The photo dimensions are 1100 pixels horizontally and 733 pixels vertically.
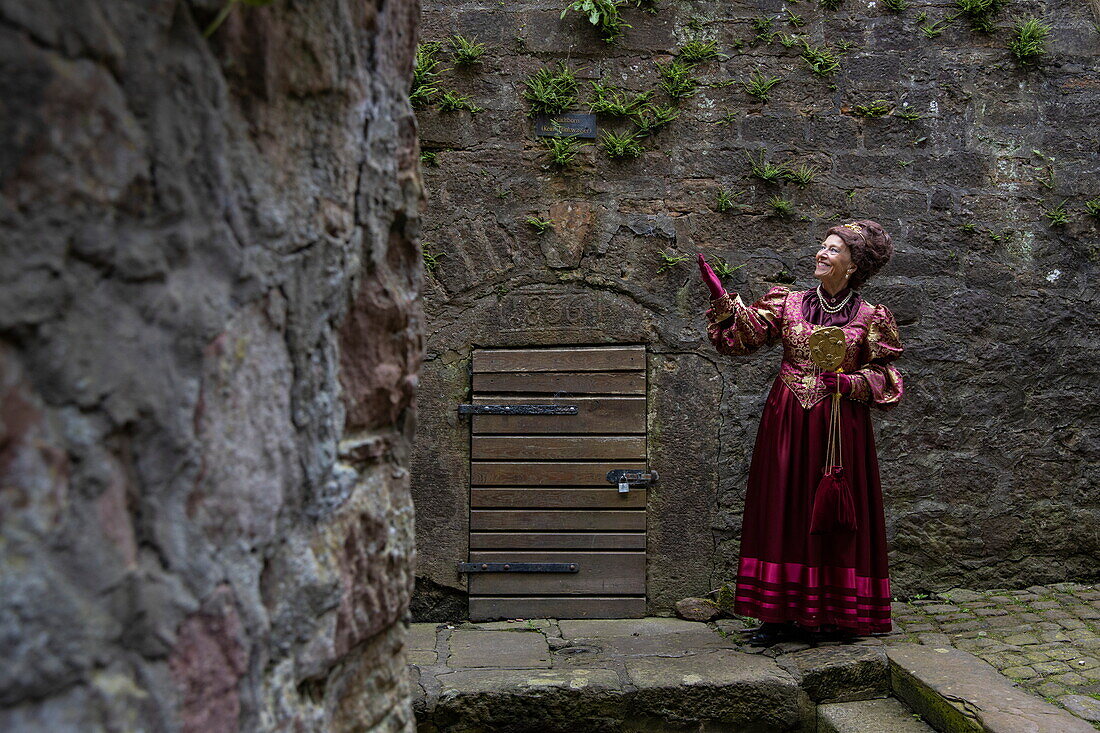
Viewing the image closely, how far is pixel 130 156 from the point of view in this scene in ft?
2.56

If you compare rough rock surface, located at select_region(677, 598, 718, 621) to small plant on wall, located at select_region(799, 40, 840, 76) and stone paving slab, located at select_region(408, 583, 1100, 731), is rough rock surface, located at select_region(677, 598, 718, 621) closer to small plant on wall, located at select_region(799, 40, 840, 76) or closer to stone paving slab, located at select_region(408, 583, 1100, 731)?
stone paving slab, located at select_region(408, 583, 1100, 731)

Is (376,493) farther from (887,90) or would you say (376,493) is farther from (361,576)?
(887,90)

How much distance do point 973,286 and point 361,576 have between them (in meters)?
4.29

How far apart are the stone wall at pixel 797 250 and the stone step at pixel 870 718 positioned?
1.17 m

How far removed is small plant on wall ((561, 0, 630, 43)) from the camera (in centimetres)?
456

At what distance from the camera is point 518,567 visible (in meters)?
4.55

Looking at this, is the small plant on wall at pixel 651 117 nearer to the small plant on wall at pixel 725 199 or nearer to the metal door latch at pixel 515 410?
the small plant on wall at pixel 725 199

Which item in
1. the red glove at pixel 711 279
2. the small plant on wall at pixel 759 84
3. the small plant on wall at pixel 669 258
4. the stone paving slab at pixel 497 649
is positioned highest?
the small plant on wall at pixel 759 84

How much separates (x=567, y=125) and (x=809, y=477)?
2043mm

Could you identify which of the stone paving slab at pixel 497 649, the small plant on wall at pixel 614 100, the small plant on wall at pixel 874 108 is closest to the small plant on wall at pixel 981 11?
the small plant on wall at pixel 874 108

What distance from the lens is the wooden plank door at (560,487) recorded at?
457 centimetres

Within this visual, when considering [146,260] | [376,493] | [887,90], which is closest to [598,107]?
[887,90]

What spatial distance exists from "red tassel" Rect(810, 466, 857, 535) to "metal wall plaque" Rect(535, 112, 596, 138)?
203 cm

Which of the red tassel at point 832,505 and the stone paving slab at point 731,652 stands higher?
the red tassel at point 832,505
